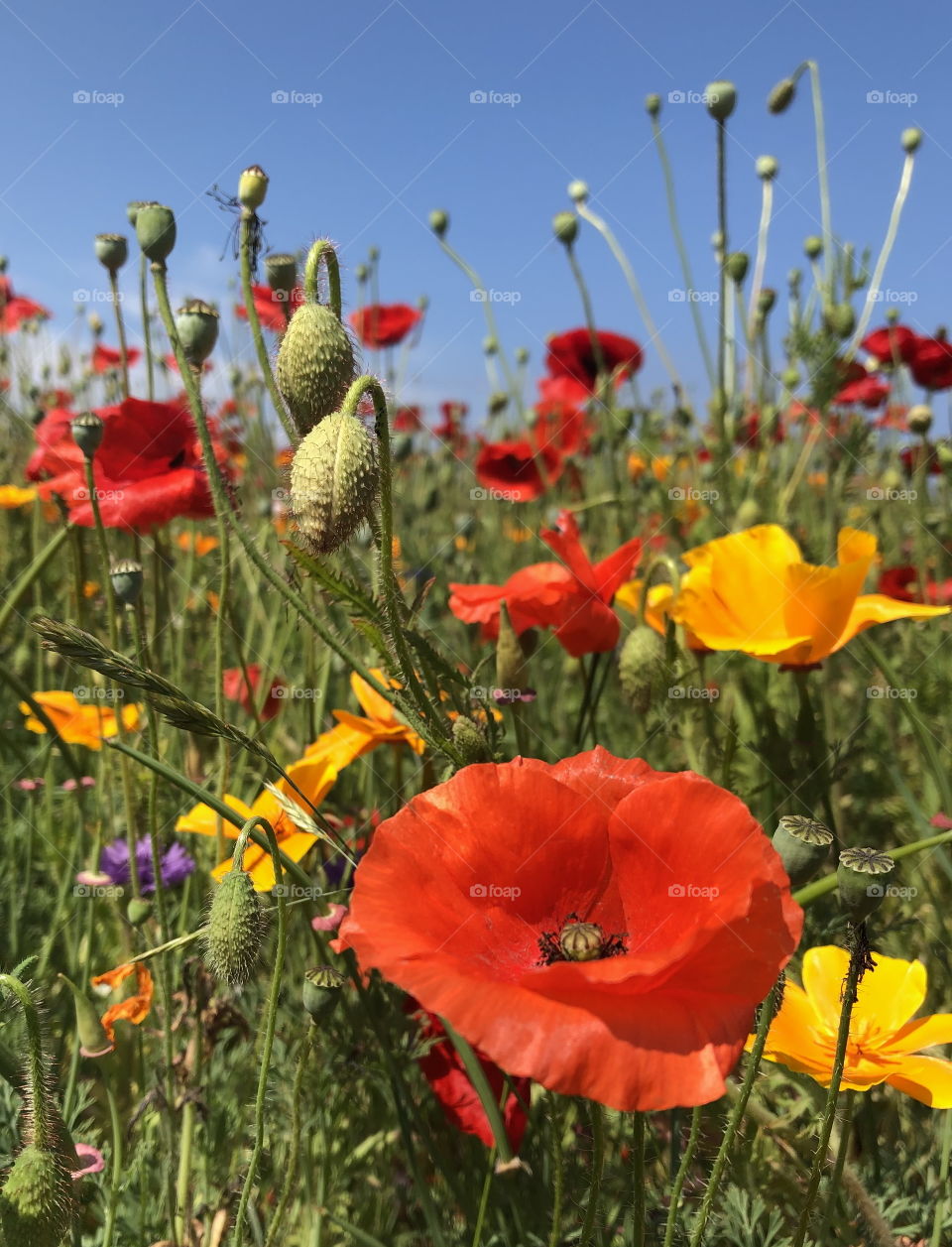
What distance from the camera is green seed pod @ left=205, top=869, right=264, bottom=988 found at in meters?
0.81

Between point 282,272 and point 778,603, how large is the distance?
33.3 inches

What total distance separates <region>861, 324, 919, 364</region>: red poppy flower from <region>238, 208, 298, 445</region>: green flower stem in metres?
3.19

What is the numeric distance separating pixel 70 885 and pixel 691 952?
1.71 metres

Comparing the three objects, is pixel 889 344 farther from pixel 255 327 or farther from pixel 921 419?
pixel 255 327

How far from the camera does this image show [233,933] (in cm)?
81

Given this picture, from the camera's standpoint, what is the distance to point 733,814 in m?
0.70

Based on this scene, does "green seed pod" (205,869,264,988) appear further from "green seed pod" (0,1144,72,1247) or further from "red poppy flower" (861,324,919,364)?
"red poppy flower" (861,324,919,364)

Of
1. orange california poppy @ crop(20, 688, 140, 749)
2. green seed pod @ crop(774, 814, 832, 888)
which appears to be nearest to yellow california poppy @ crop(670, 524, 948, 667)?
green seed pod @ crop(774, 814, 832, 888)

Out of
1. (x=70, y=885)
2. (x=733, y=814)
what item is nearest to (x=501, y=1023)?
(x=733, y=814)

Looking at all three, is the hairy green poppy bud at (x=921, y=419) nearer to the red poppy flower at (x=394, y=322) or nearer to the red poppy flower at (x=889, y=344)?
the red poppy flower at (x=889, y=344)

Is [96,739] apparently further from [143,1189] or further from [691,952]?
[691,952]

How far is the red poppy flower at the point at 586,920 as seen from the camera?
611mm

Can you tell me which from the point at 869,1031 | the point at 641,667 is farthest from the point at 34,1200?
the point at 641,667

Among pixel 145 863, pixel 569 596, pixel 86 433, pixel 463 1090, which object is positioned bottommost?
pixel 463 1090
